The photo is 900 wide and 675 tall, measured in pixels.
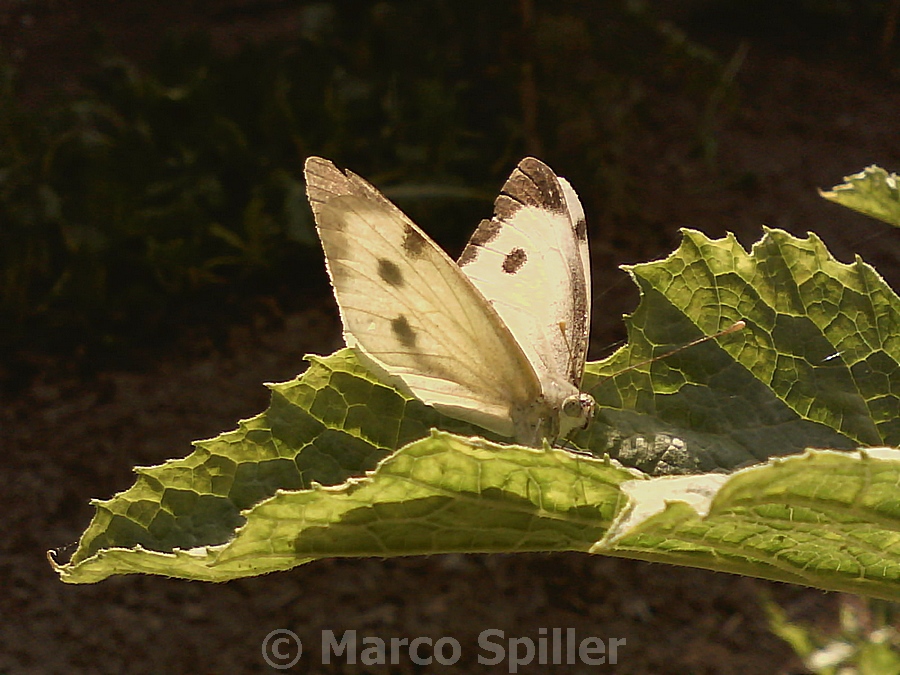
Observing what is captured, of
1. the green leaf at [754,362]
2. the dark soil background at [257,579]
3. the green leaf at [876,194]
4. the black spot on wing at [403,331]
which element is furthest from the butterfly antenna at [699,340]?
the dark soil background at [257,579]

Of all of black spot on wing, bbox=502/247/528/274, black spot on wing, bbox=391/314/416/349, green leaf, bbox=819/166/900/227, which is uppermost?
green leaf, bbox=819/166/900/227

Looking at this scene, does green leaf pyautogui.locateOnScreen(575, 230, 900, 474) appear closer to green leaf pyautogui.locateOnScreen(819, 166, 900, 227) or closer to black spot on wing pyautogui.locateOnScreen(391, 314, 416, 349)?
green leaf pyautogui.locateOnScreen(819, 166, 900, 227)

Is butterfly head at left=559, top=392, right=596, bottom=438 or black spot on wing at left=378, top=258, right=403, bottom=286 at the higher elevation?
black spot on wing at left=378, top=258, right=403, bottom=286

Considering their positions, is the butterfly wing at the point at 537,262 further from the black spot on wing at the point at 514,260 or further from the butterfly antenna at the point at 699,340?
the butterfly antenna at the point at 699,340

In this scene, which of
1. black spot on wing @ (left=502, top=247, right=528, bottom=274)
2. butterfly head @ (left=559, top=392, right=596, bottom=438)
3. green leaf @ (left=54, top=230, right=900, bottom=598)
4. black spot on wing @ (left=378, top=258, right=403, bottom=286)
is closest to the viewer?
green leaf @ (left=54, top=230, right=900, bottom=598)

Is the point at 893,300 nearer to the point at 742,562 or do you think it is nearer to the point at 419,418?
the point at 742,562

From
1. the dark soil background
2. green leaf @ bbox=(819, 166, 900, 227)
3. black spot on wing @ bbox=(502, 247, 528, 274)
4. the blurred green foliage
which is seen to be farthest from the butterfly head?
the blurred green foliage
